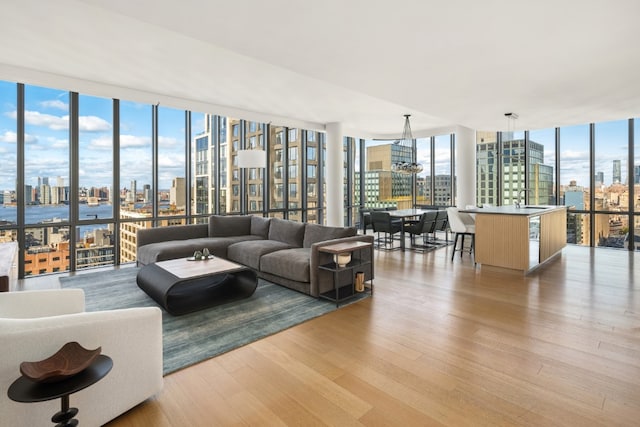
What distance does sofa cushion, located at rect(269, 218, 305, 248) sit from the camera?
5.30m

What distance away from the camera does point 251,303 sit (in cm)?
380

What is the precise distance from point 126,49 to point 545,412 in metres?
5.17

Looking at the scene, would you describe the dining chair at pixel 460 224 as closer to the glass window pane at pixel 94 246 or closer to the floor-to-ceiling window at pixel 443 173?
the floor-to-ceiling window at pixel 443 173

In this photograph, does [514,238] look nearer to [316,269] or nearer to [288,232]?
[316,269]

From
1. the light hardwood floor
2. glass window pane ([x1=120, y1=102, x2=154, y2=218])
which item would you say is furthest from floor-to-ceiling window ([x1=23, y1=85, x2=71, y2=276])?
A: the light hardwood floor

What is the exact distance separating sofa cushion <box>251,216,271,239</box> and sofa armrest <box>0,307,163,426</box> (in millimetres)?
3982

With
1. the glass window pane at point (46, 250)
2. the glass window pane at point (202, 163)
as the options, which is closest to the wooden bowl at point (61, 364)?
the glass window pane at point (46, 250)

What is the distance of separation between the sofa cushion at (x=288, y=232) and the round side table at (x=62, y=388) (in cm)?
370

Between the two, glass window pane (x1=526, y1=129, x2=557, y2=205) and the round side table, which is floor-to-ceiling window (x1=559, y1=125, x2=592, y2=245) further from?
the round side table

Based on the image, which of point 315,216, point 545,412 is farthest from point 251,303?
point 315,216

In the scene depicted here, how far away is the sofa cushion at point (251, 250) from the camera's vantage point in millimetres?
4848

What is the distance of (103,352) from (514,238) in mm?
5308

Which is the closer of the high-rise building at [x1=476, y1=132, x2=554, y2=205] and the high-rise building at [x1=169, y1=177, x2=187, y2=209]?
the high-rise building at [x1=169, y1=177, x2=187, y2=209]

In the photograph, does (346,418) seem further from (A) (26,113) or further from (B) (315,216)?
(B) (315,216)
